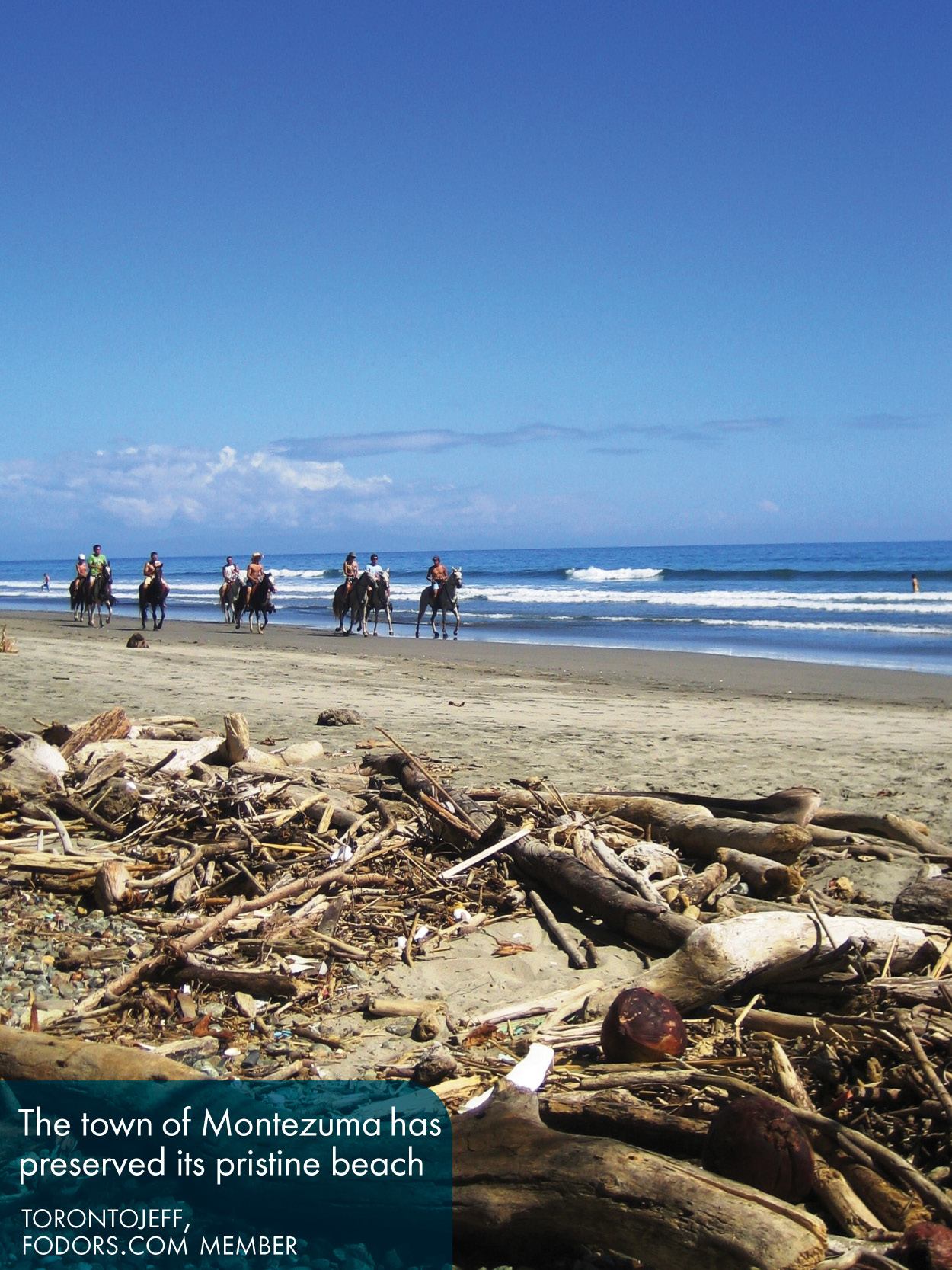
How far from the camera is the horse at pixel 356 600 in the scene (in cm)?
2973

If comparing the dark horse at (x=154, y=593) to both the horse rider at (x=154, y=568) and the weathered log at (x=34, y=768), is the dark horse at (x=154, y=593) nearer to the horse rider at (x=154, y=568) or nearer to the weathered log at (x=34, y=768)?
the horse rider at (x=154, y=568)

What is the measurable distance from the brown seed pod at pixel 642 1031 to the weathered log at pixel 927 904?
161cm

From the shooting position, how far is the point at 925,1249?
222cm

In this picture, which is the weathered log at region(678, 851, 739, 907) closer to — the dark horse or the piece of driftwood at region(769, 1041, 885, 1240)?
the piece of driftwood at region(769, 1041, 885, 1240)

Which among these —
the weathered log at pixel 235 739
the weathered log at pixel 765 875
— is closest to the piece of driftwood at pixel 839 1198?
the weathered log at pixel 765 875

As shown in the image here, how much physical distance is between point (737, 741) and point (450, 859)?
5313 mm

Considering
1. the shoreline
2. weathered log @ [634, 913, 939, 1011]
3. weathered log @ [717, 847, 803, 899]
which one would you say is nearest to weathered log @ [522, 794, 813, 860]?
weathered log @ [717, 847, 803, 899]

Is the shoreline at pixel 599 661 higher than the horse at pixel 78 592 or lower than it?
lower

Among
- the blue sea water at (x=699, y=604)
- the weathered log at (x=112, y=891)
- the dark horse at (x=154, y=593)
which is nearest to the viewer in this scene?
the weathered log at (x=112, y=891)

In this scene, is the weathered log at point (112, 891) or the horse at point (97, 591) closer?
the weathered log at point (112, 891)

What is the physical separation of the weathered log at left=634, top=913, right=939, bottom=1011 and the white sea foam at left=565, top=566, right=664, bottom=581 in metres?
57.1

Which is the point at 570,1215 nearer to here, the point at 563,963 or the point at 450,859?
the point at 563,963
